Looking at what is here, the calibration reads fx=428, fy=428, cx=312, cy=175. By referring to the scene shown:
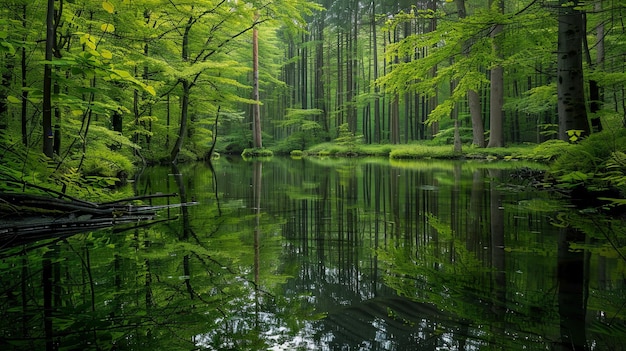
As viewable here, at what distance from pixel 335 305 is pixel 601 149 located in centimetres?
487

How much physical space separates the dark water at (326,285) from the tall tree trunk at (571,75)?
2325 mm

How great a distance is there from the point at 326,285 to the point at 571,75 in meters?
5.85

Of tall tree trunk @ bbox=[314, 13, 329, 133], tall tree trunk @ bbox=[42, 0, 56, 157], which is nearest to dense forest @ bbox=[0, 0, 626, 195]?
tall tree trunk @ bbox=[42, 0, 56, 157]

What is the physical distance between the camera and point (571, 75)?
649 cm

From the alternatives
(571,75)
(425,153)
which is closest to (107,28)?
(571,75)

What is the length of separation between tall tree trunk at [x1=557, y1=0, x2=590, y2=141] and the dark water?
2325 mm

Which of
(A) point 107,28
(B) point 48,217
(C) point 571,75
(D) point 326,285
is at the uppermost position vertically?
(C) point 571,75

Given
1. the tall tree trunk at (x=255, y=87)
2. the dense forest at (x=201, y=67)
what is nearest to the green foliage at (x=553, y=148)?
the dense forest at (x=201, y=67)

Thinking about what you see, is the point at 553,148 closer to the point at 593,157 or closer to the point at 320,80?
the point at 593,157

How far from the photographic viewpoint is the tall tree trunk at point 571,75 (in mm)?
6441

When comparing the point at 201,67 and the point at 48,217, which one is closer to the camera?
the point at 48,217

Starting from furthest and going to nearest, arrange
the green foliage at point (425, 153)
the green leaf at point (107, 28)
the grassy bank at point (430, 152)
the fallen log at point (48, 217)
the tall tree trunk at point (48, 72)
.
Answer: the green foliage at point (425, 153), the grassy bank at point (430, 152), the tall tree trunk at point (48, 72), the fallen log at point (48, 217), the green leaf at point (107, 28)

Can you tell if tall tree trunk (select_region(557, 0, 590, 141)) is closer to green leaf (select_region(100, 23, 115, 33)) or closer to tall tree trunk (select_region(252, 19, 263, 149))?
green leaf (select_region(100, 23, 115, 33))

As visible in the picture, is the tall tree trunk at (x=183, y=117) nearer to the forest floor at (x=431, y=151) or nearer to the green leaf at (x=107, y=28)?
the forest floor at (x=431, y=151)
